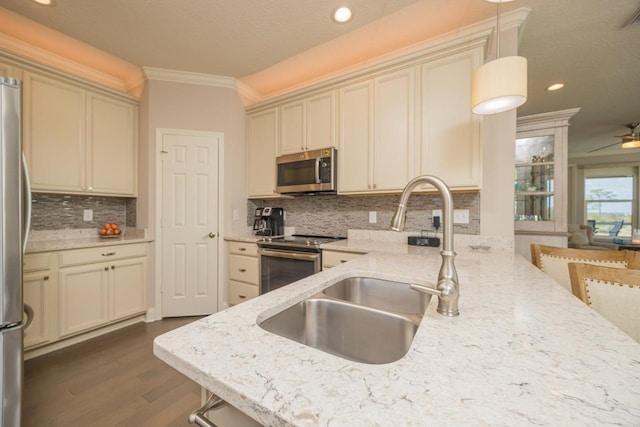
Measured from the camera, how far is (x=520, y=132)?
318 centimetres

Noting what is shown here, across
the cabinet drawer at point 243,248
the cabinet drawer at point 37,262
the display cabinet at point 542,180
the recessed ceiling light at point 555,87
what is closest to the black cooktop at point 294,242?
the cabinet drawer at point 243,248

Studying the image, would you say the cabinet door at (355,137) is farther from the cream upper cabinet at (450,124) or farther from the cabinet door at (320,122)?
the cream upper cabinet at (450,124)

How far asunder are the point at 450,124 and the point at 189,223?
285 centimetres

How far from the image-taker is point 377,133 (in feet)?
7.72

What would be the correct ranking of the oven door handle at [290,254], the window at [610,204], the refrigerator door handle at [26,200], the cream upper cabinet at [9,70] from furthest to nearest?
the window at [610,204] < the oven door handle at [290,254] < the cream upper cabinet at [9,70] < the refrigerator door handle at [26,200]

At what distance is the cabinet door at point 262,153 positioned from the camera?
9.93ft

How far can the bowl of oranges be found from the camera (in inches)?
108

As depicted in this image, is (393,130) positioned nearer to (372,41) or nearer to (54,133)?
(372,41)

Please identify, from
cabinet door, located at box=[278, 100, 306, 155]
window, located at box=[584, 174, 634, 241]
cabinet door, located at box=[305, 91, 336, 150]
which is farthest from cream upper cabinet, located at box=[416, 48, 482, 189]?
window, located at box=[584, 174, 634, 241]

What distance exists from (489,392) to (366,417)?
0.70 feet

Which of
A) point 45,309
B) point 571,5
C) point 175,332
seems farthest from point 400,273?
point 45,309

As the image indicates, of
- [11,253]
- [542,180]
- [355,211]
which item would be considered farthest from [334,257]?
[542,180]

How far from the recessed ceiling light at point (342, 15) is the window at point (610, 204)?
8.16 meters

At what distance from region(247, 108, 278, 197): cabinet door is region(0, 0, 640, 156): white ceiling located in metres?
0.53
